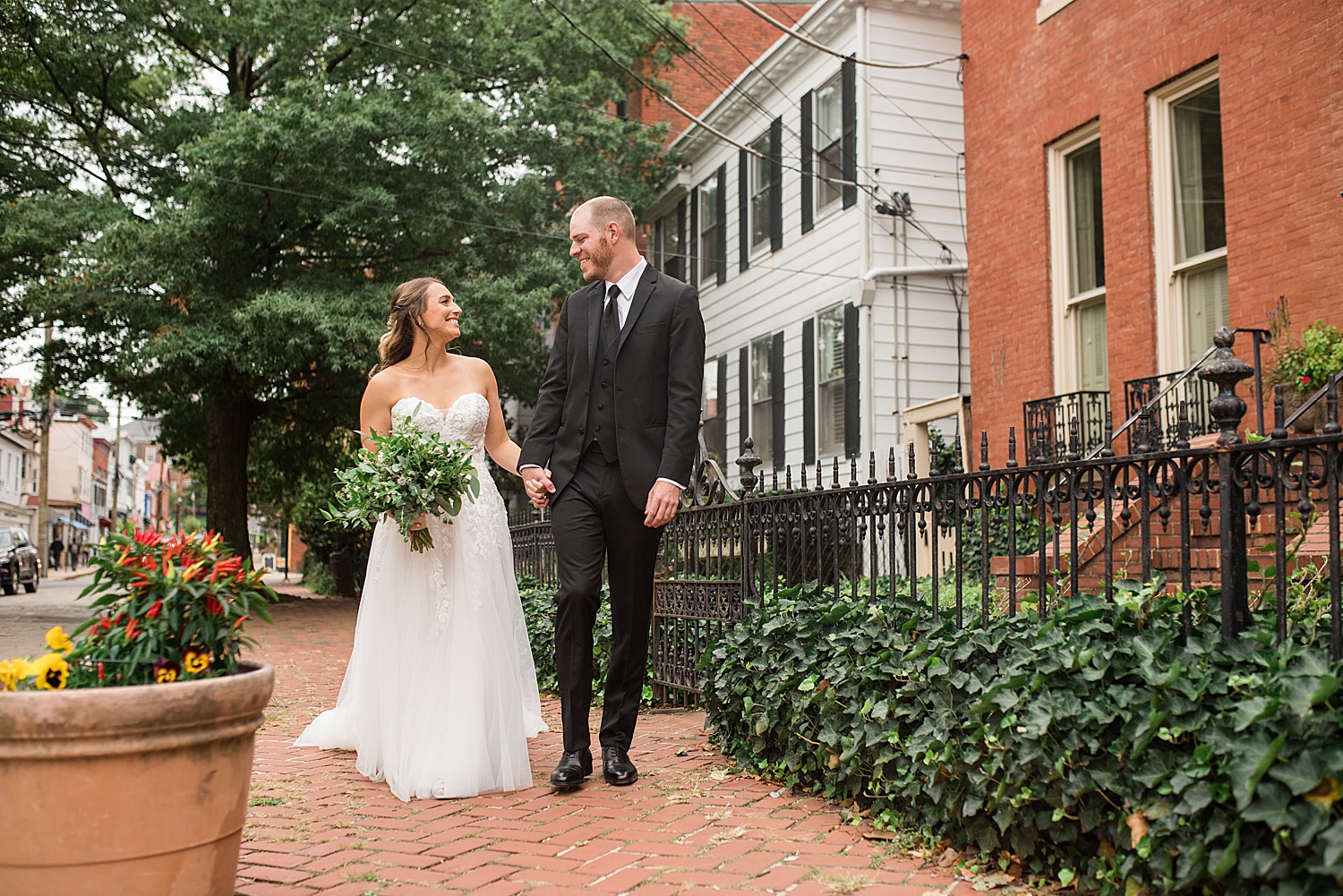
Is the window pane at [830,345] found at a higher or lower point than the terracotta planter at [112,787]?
higher

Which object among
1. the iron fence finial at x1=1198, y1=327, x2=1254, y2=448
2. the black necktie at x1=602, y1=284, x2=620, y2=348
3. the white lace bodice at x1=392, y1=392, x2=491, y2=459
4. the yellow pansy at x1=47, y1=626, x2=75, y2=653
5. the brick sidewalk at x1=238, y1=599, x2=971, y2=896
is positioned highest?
the black necktie at x1=602, y1=284, x2=620, y2=348

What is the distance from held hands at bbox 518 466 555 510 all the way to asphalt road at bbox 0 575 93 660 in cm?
532

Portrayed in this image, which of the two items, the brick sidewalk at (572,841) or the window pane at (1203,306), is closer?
the brick sidewalk at (572,841)

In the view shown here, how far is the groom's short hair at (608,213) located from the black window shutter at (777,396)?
496 inches

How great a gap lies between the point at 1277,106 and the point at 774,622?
21.0 ft

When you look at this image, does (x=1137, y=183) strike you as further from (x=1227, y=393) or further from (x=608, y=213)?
(x=1227, y=393)

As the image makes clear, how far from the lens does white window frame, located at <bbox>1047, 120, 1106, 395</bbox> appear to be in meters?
10.6

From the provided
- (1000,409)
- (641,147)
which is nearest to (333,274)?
(641,147)

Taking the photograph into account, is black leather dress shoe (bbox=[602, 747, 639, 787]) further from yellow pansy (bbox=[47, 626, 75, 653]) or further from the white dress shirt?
yellow pansy (bbox=[47, 626, 75, 653])

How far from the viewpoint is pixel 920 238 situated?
14.8 metres

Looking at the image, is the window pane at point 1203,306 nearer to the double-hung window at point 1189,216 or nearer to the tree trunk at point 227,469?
the double-hung window at point 1189,216

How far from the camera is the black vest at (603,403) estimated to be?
14.8 feet

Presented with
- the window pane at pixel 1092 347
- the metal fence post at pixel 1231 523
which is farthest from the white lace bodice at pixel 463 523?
the window pane at pixel 1092 347

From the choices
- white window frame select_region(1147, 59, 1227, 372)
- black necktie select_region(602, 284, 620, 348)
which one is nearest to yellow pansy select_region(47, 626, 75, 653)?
black necktie select_region(602, 284, 620, 348)
